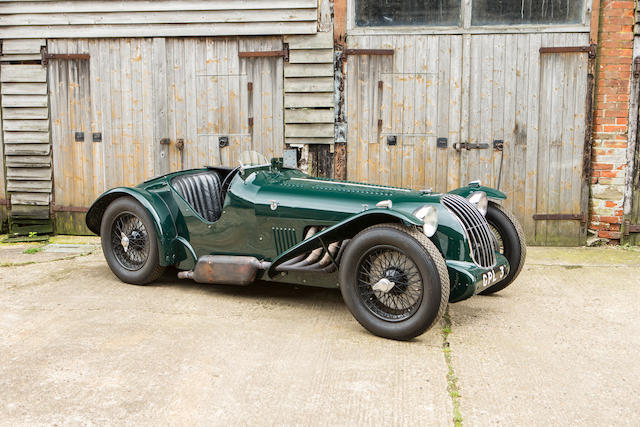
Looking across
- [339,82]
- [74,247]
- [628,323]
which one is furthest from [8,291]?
[628,323]

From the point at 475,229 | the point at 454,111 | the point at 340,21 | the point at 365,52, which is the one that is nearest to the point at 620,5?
the point at 454,111

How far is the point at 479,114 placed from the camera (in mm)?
7023

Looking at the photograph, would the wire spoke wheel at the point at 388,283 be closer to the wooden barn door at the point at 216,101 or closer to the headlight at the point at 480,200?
the headlight at the point at 480,200

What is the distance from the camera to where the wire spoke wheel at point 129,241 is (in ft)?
17.1

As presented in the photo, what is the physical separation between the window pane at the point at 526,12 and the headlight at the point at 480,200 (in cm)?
284

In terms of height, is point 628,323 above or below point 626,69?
below

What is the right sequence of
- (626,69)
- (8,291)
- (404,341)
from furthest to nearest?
(626,69), (8,291), (404,341)

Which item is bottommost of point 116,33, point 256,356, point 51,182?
point 256,356

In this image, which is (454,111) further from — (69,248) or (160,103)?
(69,248)

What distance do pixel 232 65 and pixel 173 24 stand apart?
82 cm

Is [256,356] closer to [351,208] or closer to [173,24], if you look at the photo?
[351,208]

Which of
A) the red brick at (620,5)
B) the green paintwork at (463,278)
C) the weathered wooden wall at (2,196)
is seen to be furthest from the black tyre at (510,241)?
the weathered wooden wall at (2,196)

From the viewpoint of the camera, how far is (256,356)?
12.0 ft

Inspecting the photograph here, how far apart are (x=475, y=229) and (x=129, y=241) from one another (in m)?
2.72
